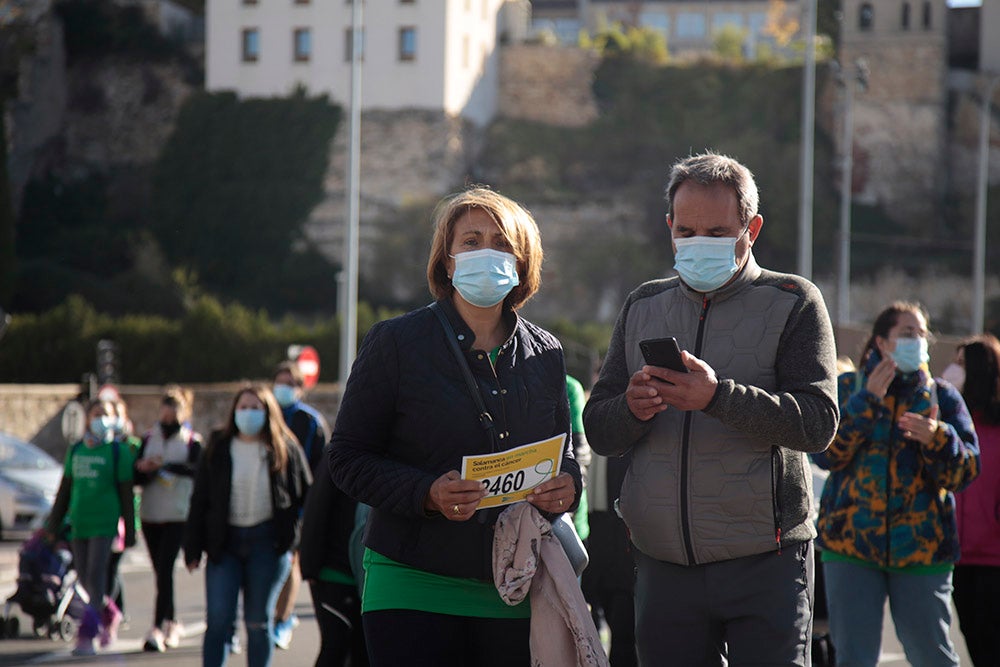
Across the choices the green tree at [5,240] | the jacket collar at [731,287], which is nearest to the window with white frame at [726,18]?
the green tree at [5,240]

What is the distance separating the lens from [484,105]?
65.9 meters

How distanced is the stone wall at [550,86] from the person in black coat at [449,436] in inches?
2477

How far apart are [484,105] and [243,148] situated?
462 inches

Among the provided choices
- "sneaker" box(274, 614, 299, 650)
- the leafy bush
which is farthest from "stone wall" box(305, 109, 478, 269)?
"sneaker" box(274, 614, 299, 650)

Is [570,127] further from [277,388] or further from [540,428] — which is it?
[540,428]

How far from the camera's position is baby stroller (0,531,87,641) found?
1018cm

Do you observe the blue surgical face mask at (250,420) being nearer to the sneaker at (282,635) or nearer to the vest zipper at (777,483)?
the sneaker at (282,635)

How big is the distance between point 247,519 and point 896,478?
352cm

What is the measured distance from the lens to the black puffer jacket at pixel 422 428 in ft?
13.5

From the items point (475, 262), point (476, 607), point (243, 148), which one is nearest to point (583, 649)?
point (476, 607)

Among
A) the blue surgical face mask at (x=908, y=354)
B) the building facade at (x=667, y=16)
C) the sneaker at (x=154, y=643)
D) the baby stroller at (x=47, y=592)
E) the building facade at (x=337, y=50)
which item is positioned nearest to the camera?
the blue surgical face mask at (x=908, y=354)

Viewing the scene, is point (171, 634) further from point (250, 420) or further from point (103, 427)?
point (250, 420)

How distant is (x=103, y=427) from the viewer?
10422 millimetres

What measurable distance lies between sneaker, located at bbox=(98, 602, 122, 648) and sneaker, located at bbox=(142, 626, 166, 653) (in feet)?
1.15
